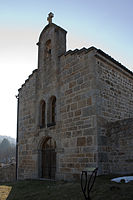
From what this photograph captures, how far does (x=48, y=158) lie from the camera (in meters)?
10.5

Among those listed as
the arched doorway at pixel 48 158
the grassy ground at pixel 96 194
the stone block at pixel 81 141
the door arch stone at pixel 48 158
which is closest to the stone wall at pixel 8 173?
the door arch stone at pixel 48 158

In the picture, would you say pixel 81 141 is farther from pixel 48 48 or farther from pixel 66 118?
pixel 48 48

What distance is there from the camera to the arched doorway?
10.2 meters

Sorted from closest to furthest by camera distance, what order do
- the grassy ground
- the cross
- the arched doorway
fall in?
1. the grassy ground
2. the arched doorway
3. the cross

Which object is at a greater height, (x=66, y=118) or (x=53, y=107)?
(x=53, y=107)

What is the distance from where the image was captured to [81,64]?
941 centimetres

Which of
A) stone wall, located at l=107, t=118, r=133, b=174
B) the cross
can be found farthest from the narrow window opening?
the cross

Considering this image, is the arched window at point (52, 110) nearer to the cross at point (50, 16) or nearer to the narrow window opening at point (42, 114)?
the narrow window opening at point (42, 114)

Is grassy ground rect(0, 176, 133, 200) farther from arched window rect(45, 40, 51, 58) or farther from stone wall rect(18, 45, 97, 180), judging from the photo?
arched window rect(45, 40, 51, 58)

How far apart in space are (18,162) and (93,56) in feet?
26.0

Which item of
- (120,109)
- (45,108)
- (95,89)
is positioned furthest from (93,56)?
(45,108)

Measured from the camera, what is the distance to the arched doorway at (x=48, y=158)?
33.4 ft

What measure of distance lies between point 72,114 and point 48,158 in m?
2.85

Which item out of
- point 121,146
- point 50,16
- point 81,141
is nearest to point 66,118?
point 81,141
